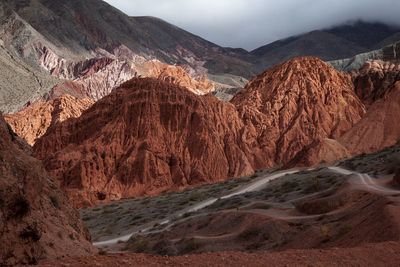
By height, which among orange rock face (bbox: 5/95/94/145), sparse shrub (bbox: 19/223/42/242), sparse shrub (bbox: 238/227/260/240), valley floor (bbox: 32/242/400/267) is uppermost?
orange rock face (bbox: 5/95/94/145)

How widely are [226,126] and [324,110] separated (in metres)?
18.3

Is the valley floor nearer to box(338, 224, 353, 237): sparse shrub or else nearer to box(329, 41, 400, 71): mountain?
box(338, 224, 353, 237): sparse shrub

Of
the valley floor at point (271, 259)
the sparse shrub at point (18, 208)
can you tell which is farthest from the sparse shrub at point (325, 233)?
the sparse shrub at point (18, 208)

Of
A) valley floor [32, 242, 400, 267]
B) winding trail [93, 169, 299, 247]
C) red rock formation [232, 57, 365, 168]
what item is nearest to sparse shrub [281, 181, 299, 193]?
winding trail [93, 169, 299, 247]

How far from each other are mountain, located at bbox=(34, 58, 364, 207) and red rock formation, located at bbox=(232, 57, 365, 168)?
0.18m

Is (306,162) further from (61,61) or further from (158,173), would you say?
(61,61)

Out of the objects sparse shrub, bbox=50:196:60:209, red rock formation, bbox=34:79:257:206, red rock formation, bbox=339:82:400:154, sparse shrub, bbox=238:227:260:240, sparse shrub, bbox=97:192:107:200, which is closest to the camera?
sparse shrub, bbox=50:196:60:209

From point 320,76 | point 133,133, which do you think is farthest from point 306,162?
point 320,76

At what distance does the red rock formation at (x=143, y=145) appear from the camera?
7931cm

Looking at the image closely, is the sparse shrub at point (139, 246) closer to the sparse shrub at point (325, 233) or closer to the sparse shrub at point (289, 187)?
the sparse shrub at point (325, 233)

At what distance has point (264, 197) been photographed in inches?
1554

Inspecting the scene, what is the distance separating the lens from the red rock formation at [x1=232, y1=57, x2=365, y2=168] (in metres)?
96.1

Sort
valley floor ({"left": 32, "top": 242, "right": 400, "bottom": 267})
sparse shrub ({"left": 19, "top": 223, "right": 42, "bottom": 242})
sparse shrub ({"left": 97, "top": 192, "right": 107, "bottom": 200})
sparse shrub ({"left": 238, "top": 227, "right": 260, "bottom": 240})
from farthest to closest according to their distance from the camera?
1. sparse shrub ({"left": 97, "top": 192, "right": 107, "bottom": 200})
2. sparse shrub ({"left": 238, "top": 227, "right": 260, "bottom": 240})
3. sparse shrub ({"left": 19, "top": 223, "right": 42, "bottom": 242})
4. valley floor ({"left": 32, "top": 242, "right": 400, "bottom": 267})

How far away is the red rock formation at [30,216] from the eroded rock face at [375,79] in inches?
3798
